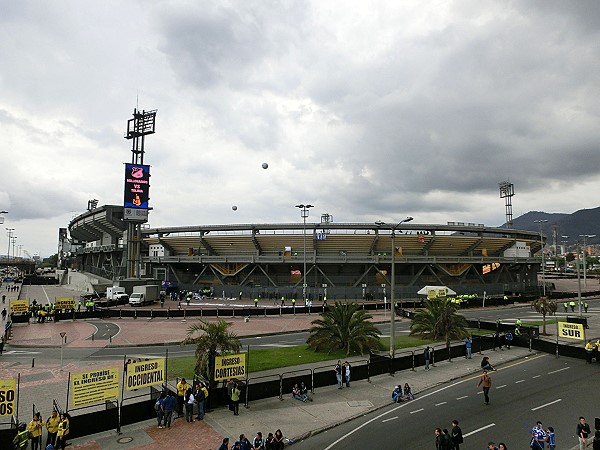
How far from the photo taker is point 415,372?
23000 mm

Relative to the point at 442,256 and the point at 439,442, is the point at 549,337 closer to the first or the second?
the point at 439,442

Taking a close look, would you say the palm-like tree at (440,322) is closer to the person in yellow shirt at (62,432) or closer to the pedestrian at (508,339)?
the pedestrian at (508,339)

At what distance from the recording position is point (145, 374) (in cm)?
1666

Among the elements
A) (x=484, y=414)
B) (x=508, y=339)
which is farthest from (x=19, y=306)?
(x=508, y=339)

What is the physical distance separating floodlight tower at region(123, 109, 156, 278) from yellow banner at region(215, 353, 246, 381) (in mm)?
55048

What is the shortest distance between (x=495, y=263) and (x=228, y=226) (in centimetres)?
5023

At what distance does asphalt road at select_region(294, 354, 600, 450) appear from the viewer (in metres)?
13.8

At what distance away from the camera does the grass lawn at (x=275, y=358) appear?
22.1 metres

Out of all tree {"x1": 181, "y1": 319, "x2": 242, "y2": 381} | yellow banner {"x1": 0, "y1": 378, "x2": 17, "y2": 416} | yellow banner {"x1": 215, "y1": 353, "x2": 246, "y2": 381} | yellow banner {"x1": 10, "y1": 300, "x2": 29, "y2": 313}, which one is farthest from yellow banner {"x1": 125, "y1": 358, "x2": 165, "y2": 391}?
yellow banner {"x1": 10, "y1": 300, "x2": 29, "y2": 313}

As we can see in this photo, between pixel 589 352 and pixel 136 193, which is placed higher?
pixel 136 193

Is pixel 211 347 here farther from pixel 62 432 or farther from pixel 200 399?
pixel 62 432

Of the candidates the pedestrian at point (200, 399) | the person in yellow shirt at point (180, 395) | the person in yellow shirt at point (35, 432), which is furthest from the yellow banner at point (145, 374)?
the person in yellow shirt at point (35, 432)

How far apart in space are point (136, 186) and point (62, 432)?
58.6m

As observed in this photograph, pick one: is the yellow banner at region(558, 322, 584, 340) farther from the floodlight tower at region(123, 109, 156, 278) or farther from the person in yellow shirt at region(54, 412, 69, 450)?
the floodlight tower at region(123, 109, 156, 278)
